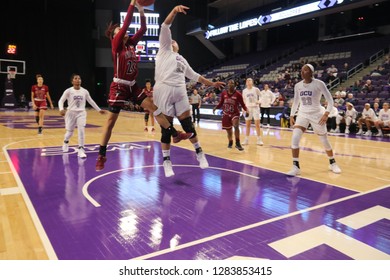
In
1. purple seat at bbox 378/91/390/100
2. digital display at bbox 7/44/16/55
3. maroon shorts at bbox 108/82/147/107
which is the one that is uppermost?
digital display at bbox 7/44/16/55

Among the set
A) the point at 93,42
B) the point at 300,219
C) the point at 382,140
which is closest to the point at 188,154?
the point at 300,219

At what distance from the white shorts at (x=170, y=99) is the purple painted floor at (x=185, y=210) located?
1100 mm

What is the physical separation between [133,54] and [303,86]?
2.96 meters

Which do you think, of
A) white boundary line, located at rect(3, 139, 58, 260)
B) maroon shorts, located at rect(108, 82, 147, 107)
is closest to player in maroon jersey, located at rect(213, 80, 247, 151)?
maroon shorts, located at rect(108, 82, 147, 107)

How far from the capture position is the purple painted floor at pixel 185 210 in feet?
9.04

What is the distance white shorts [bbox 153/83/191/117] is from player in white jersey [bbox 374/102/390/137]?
9.28 m

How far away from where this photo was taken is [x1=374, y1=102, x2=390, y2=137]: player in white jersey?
11258mm

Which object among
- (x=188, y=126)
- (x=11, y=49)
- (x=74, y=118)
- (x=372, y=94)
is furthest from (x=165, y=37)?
(x=11, y=49)

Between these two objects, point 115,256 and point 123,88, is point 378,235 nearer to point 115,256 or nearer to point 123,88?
point 115,256

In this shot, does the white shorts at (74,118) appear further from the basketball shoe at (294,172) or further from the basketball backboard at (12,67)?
the basketball backboard at (12,67)

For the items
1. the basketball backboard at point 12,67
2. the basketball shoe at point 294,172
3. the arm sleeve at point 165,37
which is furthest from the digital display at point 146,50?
the basketball shoe at point 294,172

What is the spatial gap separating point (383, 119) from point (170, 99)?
31.8 ft

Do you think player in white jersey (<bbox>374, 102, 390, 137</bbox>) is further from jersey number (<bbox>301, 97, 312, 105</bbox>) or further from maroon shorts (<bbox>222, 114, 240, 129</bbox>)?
jersey number (<bbox>301, 97, 312, 105</bbox>)

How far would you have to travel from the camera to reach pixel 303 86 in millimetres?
5625
